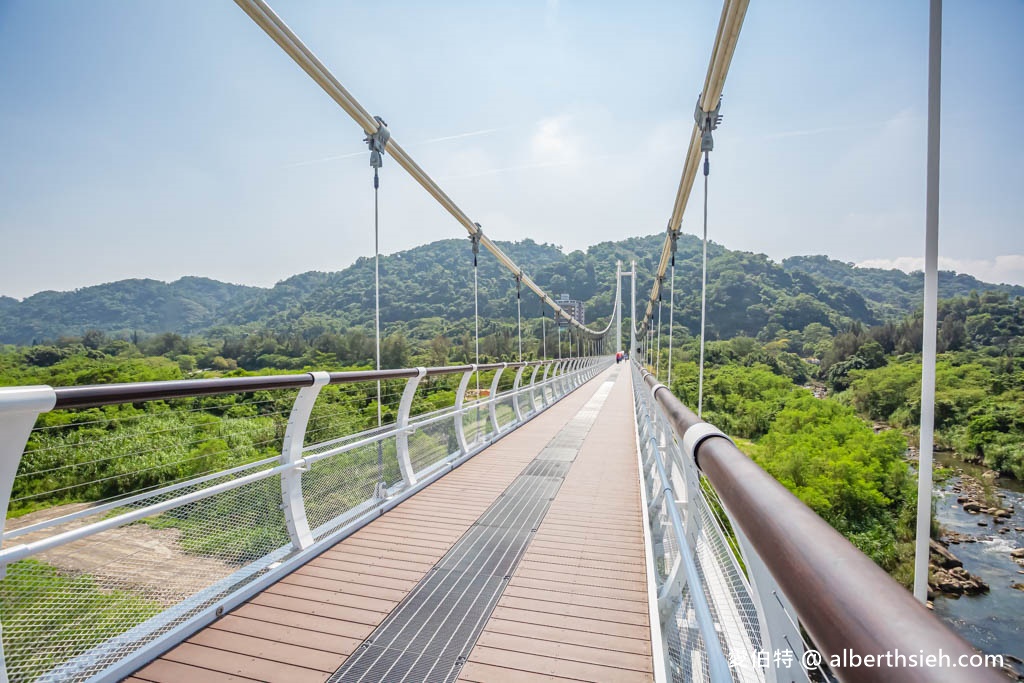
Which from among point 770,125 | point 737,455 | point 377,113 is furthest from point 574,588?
point 377,113

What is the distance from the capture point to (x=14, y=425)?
4.49 ft

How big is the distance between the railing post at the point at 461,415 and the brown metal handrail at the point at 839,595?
420 cm

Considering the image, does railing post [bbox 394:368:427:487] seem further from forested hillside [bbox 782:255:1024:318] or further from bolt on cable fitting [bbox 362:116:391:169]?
bolt on cable fitting [bbox 362:116:391:169]

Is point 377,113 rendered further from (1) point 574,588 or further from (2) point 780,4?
(1) point 574,588

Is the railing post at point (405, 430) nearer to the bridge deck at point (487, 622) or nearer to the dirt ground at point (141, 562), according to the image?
the bridge deck at point (487, 622)

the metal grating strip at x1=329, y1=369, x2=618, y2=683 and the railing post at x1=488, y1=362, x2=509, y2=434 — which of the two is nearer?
the metal grating strip at x1=329, y1=369, x2=618, y2=683

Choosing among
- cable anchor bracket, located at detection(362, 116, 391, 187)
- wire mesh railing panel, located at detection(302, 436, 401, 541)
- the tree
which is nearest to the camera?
wire mesh railing panel, located at detection(302, 436, 401, 541)

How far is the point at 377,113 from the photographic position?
6.31 meters

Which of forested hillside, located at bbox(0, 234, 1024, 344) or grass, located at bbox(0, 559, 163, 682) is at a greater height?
forested hillside, located at bbox(0, 234, 1024, 344)

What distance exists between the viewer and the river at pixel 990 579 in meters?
12.8

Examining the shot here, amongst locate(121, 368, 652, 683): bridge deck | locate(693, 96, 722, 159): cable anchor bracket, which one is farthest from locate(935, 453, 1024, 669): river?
locate(121, 368, 652, 683): bridge deck

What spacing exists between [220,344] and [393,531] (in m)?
20.9

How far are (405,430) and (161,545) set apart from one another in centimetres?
187

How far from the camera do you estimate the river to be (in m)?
12.8
